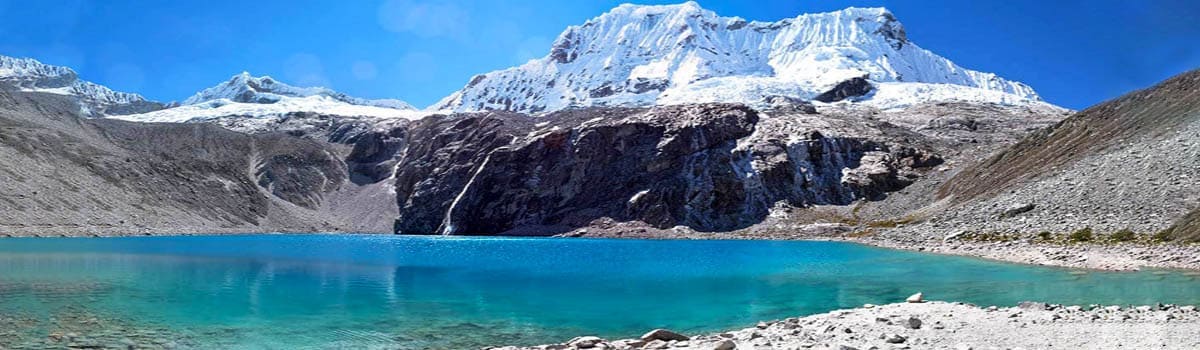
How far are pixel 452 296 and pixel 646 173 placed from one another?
10531 cm

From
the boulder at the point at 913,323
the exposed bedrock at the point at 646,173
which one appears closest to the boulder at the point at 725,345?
the boulder at the point at 913,323

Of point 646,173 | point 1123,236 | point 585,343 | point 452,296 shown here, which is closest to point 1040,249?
point 1123,236

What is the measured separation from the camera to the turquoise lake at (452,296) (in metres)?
22.7

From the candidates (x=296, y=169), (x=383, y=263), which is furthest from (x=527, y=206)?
(x=383, y=263)

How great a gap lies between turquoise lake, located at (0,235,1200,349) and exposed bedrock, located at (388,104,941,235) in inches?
2929

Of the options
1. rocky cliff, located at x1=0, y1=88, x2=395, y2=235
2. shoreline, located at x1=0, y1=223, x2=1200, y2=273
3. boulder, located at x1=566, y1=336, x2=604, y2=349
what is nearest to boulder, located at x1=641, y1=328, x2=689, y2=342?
boulder, located at x1=566, y1=336, x2=604, y2=349

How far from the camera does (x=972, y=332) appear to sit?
57.7 feet

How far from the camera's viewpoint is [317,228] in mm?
155125

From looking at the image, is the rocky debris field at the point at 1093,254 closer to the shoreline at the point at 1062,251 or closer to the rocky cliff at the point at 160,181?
the shoreline at the point at 1062,251

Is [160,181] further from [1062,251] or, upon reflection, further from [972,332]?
[972,332]

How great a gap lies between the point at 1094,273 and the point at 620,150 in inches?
4306

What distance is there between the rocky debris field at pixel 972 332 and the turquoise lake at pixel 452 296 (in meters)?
4.44

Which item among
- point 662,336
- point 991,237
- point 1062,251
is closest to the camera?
point 662,336

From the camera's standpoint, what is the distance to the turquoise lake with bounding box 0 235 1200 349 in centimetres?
2272
